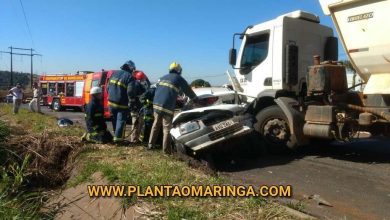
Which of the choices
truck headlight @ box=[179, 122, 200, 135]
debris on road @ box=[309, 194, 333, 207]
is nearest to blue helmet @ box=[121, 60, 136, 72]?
truck headlight @ box=[179, 122, 200, 135]

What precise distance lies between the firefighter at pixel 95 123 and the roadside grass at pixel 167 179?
837 mm

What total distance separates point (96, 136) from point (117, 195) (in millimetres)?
3873

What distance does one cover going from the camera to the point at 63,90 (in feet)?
89.0

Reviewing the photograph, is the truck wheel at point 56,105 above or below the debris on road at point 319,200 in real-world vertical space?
above

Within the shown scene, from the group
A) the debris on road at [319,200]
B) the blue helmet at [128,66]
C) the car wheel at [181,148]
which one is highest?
the blue helmet at [128,66]

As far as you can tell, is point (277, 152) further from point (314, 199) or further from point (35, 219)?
point (35, 219)

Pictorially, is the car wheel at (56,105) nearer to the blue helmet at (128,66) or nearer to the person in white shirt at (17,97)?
the person in white shirt at (17,97)

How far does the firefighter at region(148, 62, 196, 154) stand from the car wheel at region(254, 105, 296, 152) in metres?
1.50

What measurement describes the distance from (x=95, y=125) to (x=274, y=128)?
3.62 meters

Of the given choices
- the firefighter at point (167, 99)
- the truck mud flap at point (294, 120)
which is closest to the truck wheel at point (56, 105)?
the firefighter at point (167, 99)

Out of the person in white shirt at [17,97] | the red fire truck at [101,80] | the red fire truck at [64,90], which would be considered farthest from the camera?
the red fire truck at [64,90]

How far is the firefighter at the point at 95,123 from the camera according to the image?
8758mm

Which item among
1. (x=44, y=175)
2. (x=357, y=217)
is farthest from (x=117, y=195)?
(x=44, y=175)

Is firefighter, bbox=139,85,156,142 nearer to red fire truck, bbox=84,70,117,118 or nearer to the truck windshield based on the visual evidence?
the truck windshield
